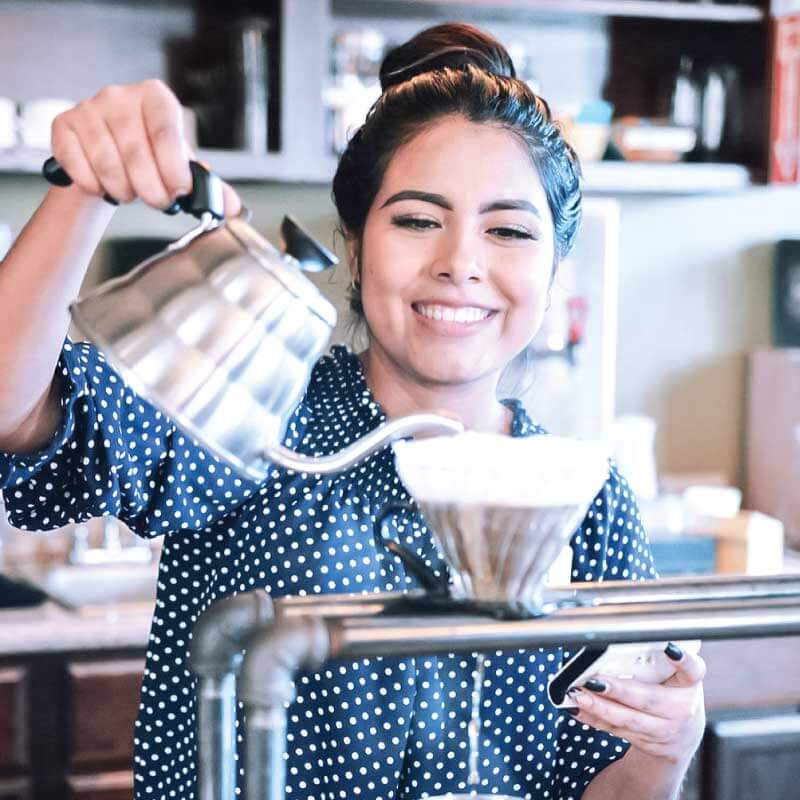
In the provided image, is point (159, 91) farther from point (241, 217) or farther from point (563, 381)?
point (563, 381)

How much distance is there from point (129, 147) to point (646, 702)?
50cm

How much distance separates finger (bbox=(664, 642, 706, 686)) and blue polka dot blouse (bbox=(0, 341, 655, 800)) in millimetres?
305

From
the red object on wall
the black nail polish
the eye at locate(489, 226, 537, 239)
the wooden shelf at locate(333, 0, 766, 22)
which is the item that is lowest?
the black nail polish

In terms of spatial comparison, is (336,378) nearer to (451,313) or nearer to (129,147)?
(451,313)

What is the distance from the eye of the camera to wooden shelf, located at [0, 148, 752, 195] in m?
2.63

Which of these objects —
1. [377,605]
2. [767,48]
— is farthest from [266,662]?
[767,48]

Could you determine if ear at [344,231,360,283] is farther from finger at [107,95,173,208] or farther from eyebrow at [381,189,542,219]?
finger at [107,95,173,208]

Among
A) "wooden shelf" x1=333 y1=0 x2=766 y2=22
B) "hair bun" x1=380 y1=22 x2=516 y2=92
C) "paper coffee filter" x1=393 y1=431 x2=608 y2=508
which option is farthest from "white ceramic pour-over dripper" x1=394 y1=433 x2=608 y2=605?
"wooden shelf" x1=333 y1=0 x2=766 y2=22

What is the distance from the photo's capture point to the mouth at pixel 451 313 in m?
1.17

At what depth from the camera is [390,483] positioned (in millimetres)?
1214

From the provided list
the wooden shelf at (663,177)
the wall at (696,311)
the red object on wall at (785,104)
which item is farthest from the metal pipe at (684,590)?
the wall at (696,311)

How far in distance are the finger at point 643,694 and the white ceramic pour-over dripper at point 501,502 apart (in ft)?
0.54

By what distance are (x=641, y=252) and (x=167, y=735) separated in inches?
92.3

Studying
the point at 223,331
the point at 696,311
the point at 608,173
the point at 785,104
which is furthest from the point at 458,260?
the point at 696,311
